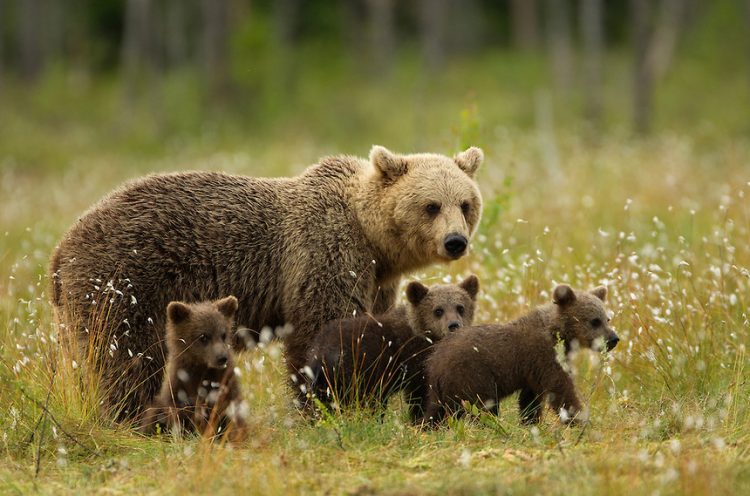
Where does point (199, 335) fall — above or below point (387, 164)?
below

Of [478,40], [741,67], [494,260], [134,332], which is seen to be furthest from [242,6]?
[134,332]

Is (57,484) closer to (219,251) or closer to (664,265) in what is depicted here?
(219,251)

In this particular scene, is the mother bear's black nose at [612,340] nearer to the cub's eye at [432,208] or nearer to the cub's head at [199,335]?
the cub's eye at [432,208]

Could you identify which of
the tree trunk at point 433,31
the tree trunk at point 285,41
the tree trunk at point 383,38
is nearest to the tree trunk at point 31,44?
the tree trunk at point 285,41

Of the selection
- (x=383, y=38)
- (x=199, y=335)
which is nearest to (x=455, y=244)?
(x=199, y=335)

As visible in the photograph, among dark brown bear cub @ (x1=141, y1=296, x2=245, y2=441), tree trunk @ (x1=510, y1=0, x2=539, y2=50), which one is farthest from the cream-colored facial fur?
tree trunk @ (x1=510, y1=0, x2=539, y2=50)

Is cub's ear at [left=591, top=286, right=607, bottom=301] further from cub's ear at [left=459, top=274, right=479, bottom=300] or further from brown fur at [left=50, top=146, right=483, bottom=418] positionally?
brown fur at [left=50, top=146, right=483, bottom=418]

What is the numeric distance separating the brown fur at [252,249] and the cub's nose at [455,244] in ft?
0.04

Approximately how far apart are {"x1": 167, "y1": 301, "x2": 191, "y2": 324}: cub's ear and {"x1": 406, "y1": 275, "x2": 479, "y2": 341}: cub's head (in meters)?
1.37

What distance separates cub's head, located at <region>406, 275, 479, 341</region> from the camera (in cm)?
632

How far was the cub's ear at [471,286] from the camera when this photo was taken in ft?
21.6

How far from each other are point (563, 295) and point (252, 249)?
217 centimetres

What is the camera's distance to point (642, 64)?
23.4 m

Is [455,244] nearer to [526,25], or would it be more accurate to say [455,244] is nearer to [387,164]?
[387,164]
